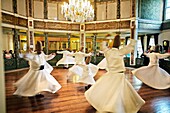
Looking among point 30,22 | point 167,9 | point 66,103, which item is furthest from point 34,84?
point 167,9

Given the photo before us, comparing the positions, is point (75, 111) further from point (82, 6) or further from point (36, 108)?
point (82, 6)

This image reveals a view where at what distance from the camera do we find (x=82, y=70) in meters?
6.62

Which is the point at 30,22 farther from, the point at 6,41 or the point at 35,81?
the point at 6,41

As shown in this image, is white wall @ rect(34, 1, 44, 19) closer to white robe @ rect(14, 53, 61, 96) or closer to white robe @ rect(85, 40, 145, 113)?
white robe @ rect(14, 53, 61, 96)

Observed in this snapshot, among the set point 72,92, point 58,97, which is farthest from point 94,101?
point 72,92

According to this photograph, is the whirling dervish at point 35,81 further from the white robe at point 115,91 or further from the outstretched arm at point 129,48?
the outstretched arm at point 129,48

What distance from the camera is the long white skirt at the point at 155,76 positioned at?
5484 mm

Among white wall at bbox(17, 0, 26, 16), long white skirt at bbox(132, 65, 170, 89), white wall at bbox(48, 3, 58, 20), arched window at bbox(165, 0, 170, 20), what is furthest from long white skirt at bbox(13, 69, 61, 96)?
arched window at bbox(165, 0, 170, 20)

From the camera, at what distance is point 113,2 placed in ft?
Answer: 36.6

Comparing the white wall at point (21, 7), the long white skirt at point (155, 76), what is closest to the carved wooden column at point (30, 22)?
the white wall at point (21, 7)

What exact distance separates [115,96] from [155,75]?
3034 millimetres

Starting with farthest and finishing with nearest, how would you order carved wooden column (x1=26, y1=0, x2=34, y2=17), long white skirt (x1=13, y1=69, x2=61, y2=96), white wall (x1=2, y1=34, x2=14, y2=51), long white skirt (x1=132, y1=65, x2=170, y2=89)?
1. carved wooden column (x1=26, y1=0, x2=34, y2=17)
2. long white skirt (x1=132, y1=65, x2=170, y2=89)
3. long white skirt (x1=13, y1=69, x2=61, y2=96)
4. white wall (x1=2, y1=34, x2=14, y2=51)

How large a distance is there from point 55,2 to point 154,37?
7288mm

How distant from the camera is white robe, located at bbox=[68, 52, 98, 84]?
18.5ft
